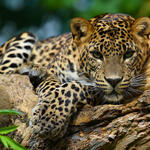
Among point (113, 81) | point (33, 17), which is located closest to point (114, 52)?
point (113, 81)

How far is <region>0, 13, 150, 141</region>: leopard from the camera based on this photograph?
509cm

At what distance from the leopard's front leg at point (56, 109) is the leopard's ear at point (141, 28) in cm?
116

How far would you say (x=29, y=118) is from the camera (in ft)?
17.7

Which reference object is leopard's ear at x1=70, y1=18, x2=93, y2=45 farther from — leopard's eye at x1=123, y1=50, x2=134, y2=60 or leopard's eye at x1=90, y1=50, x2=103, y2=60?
leopard's eye at x1=123, y1=50, x2=134, y2=60

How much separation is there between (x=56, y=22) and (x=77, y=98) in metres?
8.99

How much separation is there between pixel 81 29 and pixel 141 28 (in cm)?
93

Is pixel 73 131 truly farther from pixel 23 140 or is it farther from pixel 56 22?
pixel 56 22

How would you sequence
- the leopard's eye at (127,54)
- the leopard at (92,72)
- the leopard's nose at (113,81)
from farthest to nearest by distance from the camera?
the leopard's eye at (127,54) < the leopard's nose at (113,81) < the leopard at (92,72)

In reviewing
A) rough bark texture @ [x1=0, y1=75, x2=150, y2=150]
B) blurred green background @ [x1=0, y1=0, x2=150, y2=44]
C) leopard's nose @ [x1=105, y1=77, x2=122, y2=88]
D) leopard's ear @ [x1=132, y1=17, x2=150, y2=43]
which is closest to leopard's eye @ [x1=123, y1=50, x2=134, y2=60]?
leopard's ear @ [x1=132, y1=17, x2=150, y2=43]

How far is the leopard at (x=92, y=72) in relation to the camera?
5.09 m

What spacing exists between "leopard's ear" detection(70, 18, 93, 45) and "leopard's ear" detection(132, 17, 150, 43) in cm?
69

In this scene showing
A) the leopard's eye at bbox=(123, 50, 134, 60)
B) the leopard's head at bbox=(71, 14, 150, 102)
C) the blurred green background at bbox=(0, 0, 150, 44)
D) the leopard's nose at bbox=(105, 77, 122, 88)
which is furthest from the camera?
the blurred green background at bbox=(0, 0, 150, 44)

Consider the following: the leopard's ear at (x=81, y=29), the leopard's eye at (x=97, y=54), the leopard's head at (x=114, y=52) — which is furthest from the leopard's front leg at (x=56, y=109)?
the leopard's ear at (x=81, y=29)

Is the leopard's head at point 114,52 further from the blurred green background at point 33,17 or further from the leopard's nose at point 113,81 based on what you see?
the blurred green background at point 33,17
